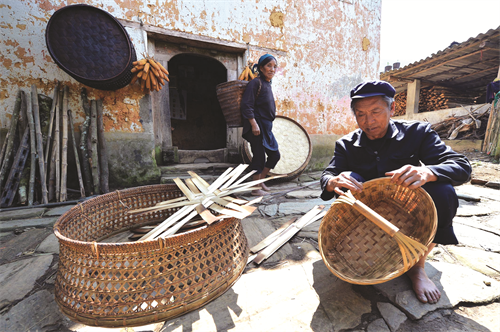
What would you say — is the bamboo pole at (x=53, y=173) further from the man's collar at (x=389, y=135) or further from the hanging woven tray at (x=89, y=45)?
the man's collar at (x=389, y=135)

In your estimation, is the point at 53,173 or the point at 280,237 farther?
the point at 53,173

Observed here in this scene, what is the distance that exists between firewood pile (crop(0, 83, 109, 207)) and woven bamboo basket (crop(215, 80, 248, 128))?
1780mm

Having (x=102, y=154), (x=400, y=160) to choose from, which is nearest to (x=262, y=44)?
(x=102, y=154)

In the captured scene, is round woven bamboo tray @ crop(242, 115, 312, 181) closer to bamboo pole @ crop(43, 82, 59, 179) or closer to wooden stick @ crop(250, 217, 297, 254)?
wooden stick @ crop(250, 217, 297, 254)

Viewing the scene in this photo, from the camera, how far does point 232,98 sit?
298 centimetres

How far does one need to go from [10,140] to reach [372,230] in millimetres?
4005

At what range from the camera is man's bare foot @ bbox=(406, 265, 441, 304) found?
107 cm

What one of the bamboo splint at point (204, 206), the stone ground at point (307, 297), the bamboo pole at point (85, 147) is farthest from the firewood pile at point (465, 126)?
the bamboo pole at point (85, 147)

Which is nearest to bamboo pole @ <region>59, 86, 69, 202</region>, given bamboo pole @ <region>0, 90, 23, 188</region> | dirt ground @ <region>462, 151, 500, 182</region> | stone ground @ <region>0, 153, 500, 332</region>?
bamboo pole @ <region>0, 90, 23, 188</region>

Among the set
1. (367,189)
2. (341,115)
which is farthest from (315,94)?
(367,189)

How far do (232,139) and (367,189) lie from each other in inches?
129

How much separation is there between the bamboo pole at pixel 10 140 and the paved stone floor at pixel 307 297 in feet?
4.49

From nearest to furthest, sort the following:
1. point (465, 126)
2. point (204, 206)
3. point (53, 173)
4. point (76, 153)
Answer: point (204, 206)
point (53, 173)
point (76, 153)
point (465, 126)

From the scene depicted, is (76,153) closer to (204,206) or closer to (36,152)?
(36,152)
